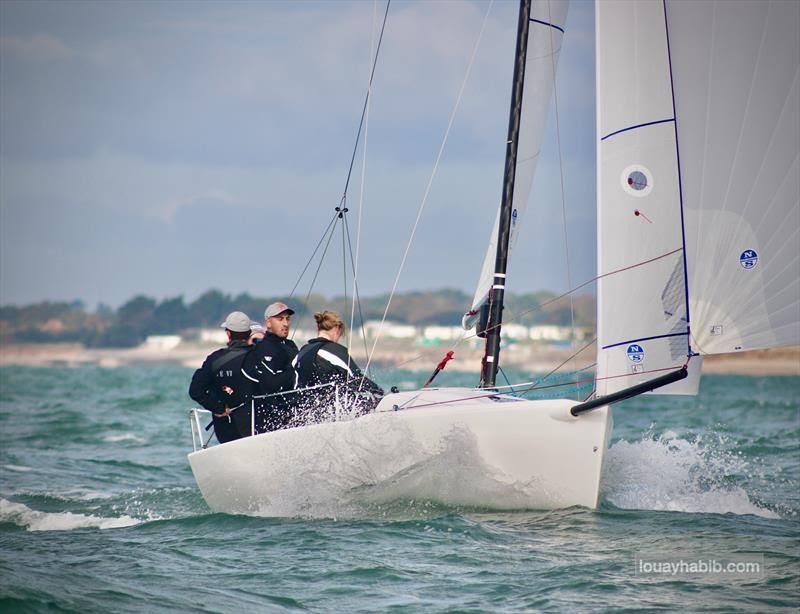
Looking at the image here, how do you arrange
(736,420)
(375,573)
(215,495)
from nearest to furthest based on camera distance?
(375,573)
(215,495)
(736,420)

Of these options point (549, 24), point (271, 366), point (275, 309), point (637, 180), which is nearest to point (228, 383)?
point (271, 366)

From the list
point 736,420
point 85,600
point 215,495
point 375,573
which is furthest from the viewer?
point 736,420

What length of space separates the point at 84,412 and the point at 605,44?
15.8m

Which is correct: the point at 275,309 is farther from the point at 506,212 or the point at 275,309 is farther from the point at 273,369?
the point at 506,212

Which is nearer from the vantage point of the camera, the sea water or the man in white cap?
the sea water

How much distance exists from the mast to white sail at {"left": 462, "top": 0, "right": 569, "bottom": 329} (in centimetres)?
12

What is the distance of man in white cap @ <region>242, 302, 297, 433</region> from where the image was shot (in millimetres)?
7617

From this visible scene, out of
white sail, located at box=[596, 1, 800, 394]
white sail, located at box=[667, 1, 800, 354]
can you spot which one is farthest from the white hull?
white sail, located at box=[667, 1, 800, 354]

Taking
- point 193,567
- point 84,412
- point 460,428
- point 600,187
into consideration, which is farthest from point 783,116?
point 84,412

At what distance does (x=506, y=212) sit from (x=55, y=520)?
3962 millimetres

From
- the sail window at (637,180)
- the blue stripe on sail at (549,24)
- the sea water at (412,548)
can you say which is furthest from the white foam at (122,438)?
the sail window at (637,180)

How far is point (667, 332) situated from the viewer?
6891mm

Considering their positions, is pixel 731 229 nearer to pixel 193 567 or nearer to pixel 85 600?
pixel 193 567

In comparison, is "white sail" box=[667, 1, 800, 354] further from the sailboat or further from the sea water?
the sea water
